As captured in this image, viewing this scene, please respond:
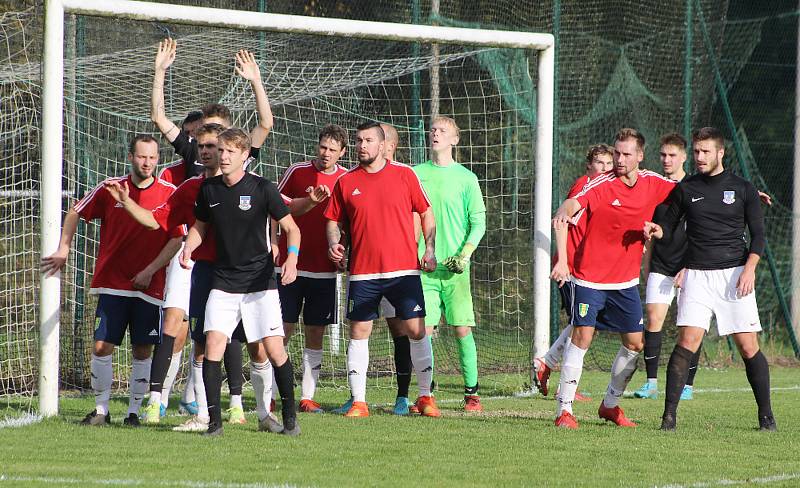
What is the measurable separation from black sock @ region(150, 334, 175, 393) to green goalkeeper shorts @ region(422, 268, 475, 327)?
2.44 metres

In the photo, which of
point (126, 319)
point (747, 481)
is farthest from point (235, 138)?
point (747, 481)

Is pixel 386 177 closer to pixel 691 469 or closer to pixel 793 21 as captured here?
pixel 691 469

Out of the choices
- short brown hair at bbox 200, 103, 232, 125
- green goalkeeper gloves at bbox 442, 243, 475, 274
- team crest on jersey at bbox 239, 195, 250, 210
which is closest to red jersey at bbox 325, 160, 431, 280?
green goalkeeper gloves at bbox 442, 243, 475, 274

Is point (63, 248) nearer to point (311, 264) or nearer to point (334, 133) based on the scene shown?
point (311, 264)

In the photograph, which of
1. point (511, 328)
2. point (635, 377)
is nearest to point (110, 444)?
point (511, 328)

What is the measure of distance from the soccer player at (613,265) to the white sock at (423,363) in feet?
3.88

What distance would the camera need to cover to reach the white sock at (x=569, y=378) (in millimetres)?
8688

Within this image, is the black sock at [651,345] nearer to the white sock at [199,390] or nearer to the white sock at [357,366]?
the white sock at [357,366]

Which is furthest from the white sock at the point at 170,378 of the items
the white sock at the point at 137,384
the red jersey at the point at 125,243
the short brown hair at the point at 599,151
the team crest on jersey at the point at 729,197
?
the team crest on jersey at the point at 729,197

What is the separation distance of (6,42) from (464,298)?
468 centimetres

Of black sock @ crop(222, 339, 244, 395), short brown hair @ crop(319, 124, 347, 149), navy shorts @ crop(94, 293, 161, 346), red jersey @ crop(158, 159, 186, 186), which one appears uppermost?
A: short brown hair @ crop(319, 124, 347, 149)

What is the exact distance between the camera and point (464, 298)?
10.3m

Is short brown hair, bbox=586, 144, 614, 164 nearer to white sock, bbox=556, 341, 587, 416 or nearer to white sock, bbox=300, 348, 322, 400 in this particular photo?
white sock, bbox=556, 341, 587, 416

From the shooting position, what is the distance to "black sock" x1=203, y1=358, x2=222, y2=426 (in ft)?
25.3
